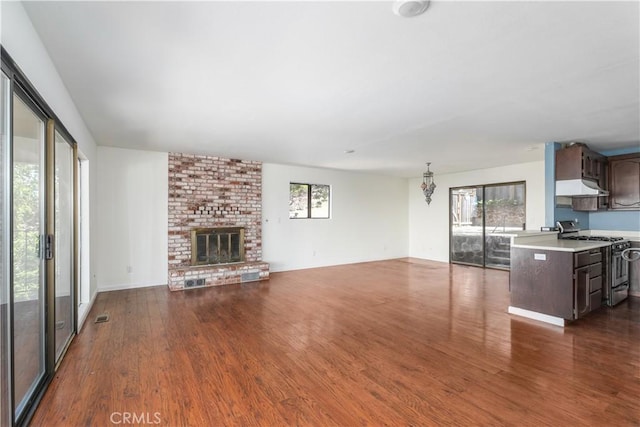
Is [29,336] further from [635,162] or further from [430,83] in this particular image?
[635,162]

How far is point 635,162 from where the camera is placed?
4.88 m

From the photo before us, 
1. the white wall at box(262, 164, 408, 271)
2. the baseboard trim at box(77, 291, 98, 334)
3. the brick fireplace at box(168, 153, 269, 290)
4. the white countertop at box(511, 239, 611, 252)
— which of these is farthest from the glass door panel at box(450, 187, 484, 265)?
the baseboard trim at box(77, 291, 98, 334)

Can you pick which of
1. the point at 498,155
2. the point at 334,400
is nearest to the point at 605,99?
the point at 498,155

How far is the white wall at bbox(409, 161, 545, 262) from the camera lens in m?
6.44

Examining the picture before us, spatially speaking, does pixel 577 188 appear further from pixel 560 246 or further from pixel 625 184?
pixel 625 184

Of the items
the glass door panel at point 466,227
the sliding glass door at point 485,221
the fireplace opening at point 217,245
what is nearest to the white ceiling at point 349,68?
the fireplace opening at point 217,245

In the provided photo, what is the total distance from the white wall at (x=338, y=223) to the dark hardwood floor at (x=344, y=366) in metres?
2.60

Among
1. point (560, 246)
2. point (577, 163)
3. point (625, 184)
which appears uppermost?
point (577, 163)

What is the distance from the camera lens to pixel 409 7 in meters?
1.67

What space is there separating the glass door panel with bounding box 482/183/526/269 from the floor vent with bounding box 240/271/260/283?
535 cm

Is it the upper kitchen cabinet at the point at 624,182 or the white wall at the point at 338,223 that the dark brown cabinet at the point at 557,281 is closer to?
the upper kitchen cabinet at the point at 624,182

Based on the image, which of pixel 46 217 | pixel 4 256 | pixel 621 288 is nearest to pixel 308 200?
pixel 46 217

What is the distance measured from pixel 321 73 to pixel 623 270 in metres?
5.21

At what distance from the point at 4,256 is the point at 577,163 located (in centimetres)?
614
